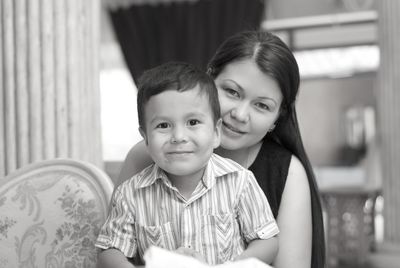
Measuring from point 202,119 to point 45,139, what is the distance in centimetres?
148

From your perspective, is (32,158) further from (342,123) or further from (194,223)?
(342,123)

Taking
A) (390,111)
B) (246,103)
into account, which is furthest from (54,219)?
(390,111)

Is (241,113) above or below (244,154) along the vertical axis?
above

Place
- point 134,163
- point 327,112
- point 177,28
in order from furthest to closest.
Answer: point 327,112, point 177,28, point 134,163

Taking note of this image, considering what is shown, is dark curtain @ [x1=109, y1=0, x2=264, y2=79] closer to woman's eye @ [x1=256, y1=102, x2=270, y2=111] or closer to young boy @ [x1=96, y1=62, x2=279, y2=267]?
woman's eye @ [x1=256, y1=102, x2=270, y2=111]

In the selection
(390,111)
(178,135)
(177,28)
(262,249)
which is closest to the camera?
(178,135)

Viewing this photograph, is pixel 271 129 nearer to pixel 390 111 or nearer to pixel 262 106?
pixel 262 106

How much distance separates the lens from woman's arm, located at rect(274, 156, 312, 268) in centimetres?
177

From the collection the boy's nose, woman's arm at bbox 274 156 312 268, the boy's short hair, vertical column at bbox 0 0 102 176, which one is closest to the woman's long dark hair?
woman's arm at bbox 274 156 312 268

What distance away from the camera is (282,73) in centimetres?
179

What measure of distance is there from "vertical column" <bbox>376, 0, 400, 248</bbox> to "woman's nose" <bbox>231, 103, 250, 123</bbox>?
12.3 ft

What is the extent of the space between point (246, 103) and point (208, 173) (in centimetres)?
27

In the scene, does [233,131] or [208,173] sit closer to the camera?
[208,173]

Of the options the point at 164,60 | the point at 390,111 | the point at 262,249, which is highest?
Result: the point at 164,60
